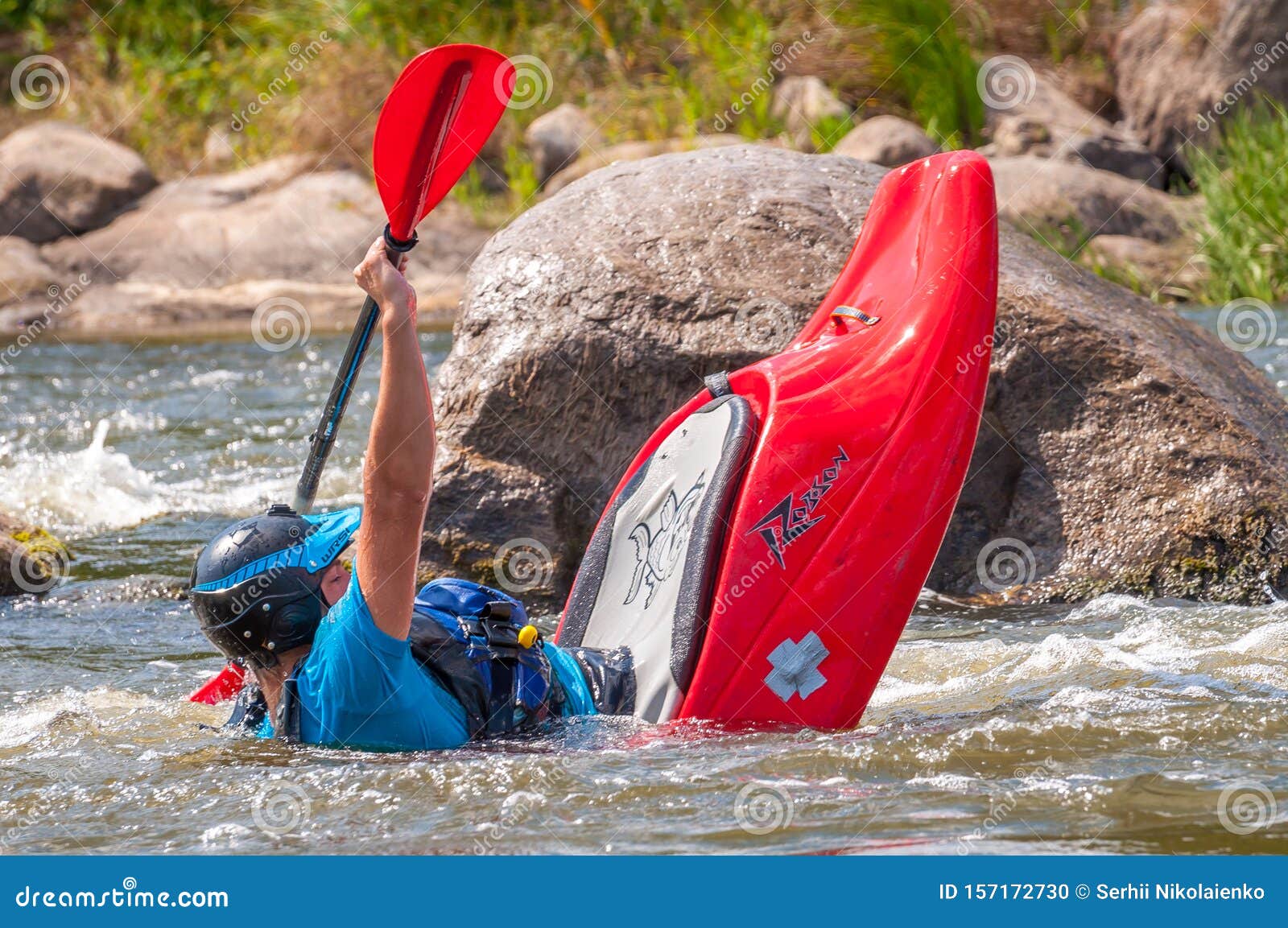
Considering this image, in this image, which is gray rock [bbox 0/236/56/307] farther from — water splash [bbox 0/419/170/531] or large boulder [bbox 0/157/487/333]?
water splash [bbox 0/419/170/531]

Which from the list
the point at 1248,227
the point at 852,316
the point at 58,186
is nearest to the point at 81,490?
the point at 852,316

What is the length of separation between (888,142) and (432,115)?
7.98 m

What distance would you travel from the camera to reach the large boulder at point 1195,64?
1131 cm

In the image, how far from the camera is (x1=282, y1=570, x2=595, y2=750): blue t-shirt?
2.48 m

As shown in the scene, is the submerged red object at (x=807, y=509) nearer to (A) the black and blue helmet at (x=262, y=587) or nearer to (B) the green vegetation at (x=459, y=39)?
(A) the black and blue helmet at (x=262, y=587)

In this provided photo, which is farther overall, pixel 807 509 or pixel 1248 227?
pixel 1248 227

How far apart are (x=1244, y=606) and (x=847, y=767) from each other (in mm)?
1769

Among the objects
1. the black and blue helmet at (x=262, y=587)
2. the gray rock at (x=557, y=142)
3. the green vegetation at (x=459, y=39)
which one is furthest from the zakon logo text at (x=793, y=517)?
the gray rock at (x=557, y=142)

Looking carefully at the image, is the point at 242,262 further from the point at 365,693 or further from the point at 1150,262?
the point at 365,693

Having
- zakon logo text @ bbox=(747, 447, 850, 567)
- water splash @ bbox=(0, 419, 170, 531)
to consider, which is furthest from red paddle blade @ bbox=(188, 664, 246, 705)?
water splash @ bbox=(0, 419, 170, 531)

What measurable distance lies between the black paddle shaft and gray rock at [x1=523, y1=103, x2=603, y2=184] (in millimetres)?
9577

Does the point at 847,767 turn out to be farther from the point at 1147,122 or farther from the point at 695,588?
the point at 1147,122

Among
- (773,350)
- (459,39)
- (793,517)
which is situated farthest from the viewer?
(459,39)

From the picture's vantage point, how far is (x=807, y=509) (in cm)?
333
